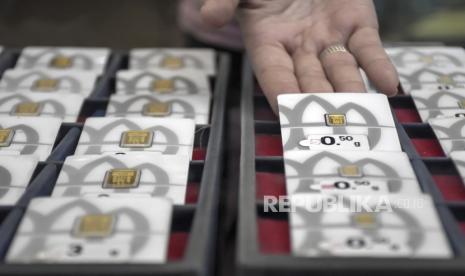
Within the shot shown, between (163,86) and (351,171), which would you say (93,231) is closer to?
(351,171)

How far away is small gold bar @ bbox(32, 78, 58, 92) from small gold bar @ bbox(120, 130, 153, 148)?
0.27 m

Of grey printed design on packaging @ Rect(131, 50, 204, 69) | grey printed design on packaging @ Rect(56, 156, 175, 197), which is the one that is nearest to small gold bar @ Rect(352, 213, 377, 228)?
grey printed design on packaging @ Rect(56, 156, 175, 197)

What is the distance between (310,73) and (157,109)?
256 mm

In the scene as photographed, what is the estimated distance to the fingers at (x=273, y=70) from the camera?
0.73 m

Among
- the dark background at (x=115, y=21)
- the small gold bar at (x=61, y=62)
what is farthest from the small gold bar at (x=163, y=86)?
the dark background at (x=115, y=21)

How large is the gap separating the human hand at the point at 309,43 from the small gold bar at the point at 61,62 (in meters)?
0.36

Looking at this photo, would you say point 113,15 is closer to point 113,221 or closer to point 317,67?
point 317,67

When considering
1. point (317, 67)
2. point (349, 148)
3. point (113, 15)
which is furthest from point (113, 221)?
point (113, 15)

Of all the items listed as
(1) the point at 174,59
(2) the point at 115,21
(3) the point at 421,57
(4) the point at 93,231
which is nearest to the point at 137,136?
(4) the point at 93,231

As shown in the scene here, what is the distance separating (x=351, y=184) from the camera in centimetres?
56

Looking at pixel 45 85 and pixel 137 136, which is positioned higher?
pixel 45 85

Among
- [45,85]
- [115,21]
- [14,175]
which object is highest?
[115,21]

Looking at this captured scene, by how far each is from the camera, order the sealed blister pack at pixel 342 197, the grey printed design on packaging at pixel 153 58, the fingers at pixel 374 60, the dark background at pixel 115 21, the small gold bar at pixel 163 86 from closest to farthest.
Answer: the sealed blister pack at pixel 342 197, the fingers at pixel 374 60, the small gold bar at pixel 163 86, the grey printed design on packaging at pixel 153 58, the dark background at pixel 115 21

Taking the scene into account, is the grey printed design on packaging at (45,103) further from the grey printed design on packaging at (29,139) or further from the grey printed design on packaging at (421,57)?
the grey printed design on packaging at (421,57)
